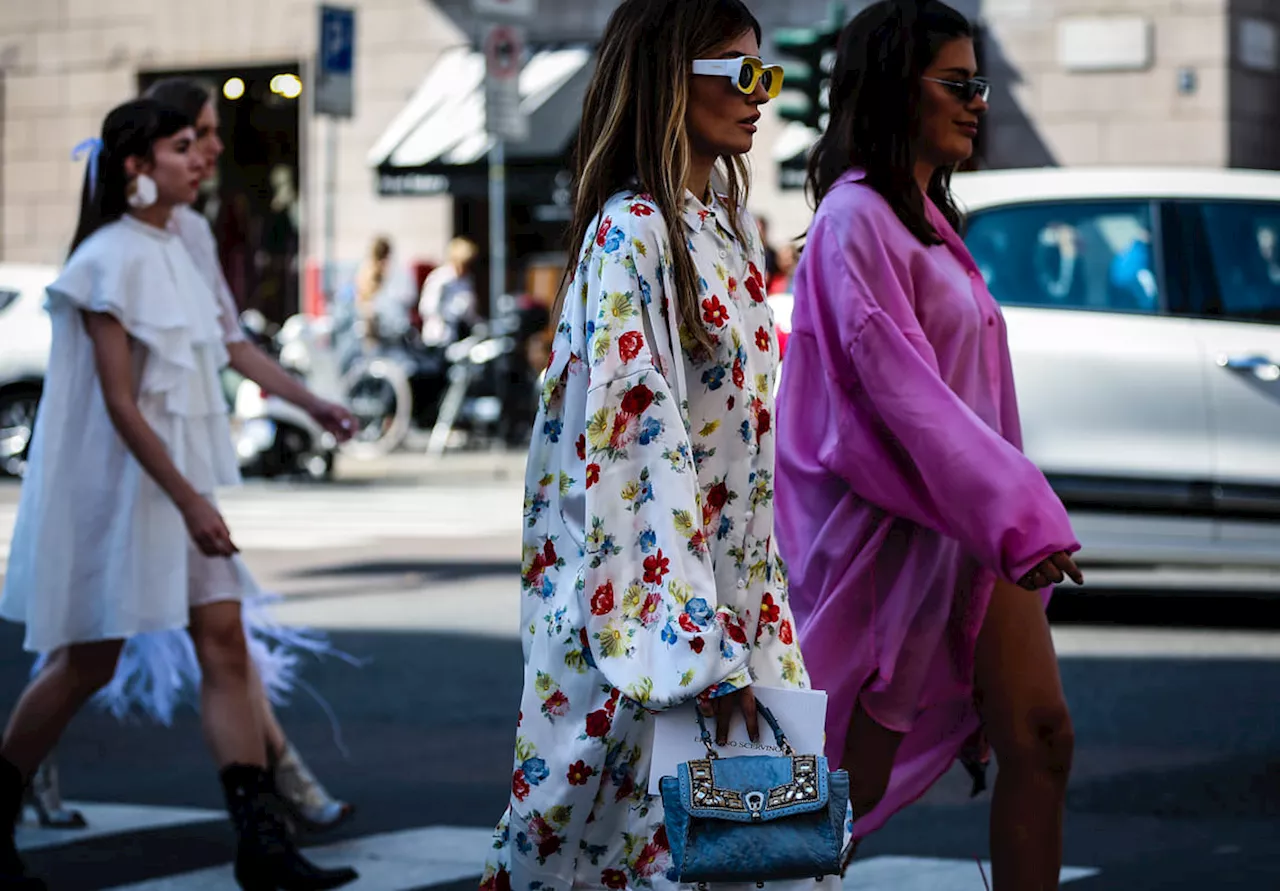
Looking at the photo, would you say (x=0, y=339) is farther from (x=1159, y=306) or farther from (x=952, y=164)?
(x=952, y=164)

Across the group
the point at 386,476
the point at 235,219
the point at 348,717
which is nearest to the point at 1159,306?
the point at 348,717

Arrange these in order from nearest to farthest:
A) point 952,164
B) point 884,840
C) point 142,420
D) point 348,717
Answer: point 952,164 < point 142,420 < point 884,840 < point 348,717

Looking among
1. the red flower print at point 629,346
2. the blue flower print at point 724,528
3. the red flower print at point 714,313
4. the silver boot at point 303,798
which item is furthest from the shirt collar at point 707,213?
the silver boot at point 303,798

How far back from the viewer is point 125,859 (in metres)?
5.34

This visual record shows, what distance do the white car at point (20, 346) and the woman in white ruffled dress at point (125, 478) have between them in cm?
1255

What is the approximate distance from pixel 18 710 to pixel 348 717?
7.83ft

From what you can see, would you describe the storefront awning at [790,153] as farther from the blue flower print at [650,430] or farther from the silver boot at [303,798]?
the blue flower print at [650,430]

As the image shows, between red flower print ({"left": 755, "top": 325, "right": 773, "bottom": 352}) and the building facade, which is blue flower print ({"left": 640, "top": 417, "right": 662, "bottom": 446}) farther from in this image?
the building facade

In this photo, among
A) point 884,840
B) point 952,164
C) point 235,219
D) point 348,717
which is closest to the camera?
point 952,164

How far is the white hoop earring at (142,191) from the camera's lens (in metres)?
5.22

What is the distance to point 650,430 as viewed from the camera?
10.0ft

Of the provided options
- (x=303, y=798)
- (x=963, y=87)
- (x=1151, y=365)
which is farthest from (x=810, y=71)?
(x=963, y=87)

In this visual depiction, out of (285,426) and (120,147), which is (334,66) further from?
(120,147)

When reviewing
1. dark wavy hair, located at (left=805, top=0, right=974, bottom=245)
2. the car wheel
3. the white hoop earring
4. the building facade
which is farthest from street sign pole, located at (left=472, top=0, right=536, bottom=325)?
dark wavy hair, located at (left=805, top=0, right=974, bottom=245)
